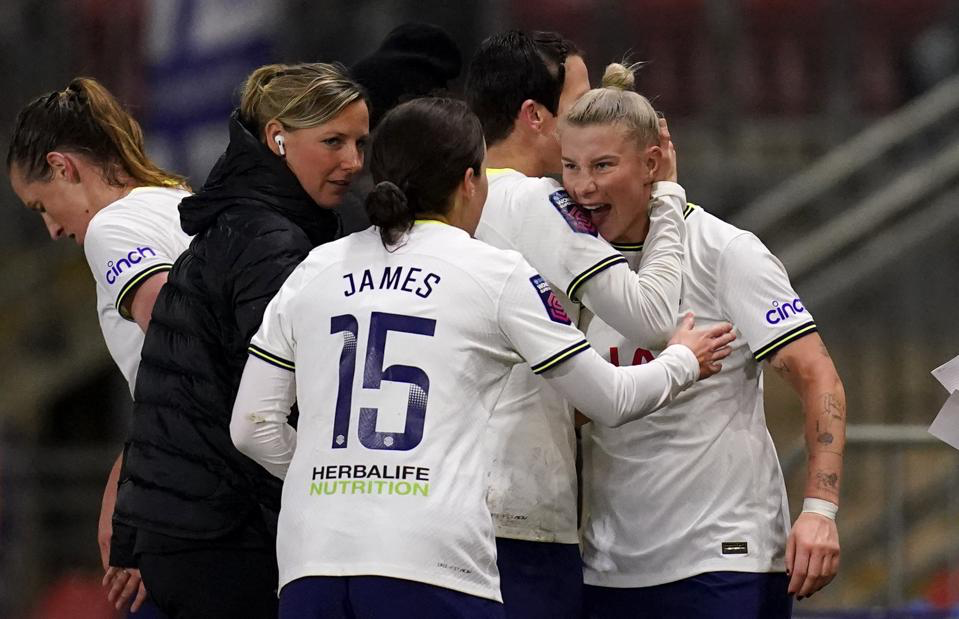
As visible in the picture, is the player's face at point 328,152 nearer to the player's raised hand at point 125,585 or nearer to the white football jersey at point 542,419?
the white football jersey at point 542,419

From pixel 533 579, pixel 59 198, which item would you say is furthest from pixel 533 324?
pixel 59 198

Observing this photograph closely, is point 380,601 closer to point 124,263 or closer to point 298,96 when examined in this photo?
point 298,96

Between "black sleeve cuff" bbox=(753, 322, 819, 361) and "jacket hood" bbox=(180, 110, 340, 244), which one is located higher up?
"jacket hood" bbox=(180, 110, 340, 244)

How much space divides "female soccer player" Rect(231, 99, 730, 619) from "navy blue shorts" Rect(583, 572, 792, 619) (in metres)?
0.52

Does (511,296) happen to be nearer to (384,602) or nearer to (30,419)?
(384,602)

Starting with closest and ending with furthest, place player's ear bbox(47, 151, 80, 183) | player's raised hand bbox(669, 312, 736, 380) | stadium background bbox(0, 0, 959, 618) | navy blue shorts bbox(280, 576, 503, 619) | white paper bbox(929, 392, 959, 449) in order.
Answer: navy blue shorts bbox(280, 576, 503, 619) < player's raised hand bbox(669, 312, 736, 380) < white paper bbox(929, 392, 959, 449) < player's ear bbox(47, 151, 80, 183) < stadium background bbox(0, 0, 959, 618)

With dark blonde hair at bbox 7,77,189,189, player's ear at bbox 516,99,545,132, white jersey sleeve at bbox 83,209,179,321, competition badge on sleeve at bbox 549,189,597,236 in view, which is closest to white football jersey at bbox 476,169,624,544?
competition badge on sleeve at bbox 549,189,597,236

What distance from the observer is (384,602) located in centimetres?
269

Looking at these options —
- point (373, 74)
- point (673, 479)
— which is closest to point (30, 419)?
point (373, 74)

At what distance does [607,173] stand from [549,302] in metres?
0.53

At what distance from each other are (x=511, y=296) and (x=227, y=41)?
482 cm

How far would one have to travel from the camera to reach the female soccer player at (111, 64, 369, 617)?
323 centimetres

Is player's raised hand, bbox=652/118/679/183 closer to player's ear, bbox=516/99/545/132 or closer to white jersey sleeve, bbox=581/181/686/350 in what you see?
white jersey sleeve, bbox=581/181/686/350

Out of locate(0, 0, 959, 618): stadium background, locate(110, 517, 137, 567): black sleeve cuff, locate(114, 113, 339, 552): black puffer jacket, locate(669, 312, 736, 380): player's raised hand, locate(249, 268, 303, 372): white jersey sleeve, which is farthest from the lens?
locate(0, 0, 959, 618): stadium background
